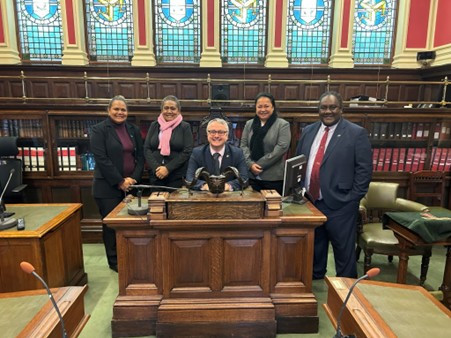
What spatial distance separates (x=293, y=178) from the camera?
2121 millimetres

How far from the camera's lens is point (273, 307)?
77.1 inches

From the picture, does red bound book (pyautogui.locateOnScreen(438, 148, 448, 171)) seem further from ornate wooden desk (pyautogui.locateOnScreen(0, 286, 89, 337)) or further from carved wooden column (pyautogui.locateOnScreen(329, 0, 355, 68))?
ornate wooden desk (pyautogui.locateOnScreen(0, 286, 89, 337))

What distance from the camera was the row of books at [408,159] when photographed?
3645 millimetres

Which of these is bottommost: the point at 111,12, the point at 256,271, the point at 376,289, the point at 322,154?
the point at 256,271

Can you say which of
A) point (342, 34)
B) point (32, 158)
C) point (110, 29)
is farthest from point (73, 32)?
point (342, 34)

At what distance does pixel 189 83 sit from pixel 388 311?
4.39 metres

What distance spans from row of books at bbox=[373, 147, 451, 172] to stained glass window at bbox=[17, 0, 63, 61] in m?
5.06

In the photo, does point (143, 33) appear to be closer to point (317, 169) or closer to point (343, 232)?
point (317, 169)

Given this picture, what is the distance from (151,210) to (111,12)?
443 cm

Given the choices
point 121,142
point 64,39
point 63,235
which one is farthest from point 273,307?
point 64,39

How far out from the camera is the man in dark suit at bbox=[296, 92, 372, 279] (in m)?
2.23

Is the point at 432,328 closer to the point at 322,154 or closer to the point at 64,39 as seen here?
the point at 322,154

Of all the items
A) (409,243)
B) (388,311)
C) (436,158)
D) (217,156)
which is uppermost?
(217,156)

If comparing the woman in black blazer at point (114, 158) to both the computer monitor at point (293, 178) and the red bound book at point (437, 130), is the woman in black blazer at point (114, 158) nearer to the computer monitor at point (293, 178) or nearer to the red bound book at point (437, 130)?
the computer monitor at point (293, 178)
